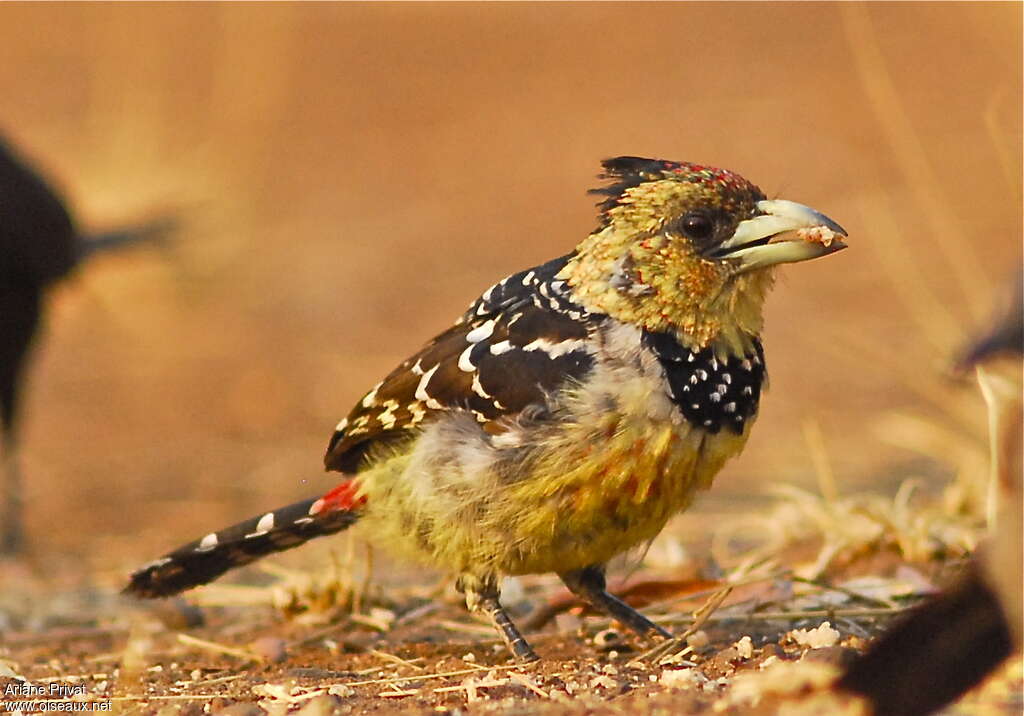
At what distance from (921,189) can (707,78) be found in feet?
28.2

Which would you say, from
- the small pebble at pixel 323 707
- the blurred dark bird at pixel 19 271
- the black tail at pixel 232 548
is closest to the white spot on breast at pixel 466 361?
the black tail at pixel 232 548

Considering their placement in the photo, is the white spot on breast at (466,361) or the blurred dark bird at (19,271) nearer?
the white spot on breast at (466,361)

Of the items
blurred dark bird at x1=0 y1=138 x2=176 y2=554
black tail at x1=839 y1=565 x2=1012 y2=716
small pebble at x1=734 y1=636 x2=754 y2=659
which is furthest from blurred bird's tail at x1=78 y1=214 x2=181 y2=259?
black tail at x1=839 y1=565 x2=1012 y2=716

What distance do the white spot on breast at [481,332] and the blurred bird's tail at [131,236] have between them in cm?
347

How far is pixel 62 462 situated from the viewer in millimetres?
7492

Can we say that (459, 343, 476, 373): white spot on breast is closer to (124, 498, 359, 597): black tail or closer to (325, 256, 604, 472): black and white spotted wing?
(325, 256, 604, 472): black and white spotted wing

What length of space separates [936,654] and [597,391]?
Result: 1.10m

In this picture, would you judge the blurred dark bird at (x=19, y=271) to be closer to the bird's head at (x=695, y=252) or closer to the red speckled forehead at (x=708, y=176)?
the bird's head at (x=695, y=252)

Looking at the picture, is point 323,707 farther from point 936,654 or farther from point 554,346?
point 936,654

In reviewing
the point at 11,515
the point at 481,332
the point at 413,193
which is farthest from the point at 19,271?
the point at 413,193

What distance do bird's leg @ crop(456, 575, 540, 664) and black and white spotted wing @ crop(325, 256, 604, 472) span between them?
39 centimetres

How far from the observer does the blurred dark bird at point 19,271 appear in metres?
6.07

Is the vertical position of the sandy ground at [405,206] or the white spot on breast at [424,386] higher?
the sandy ground at [405,206]

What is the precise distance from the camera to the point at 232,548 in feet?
12.8
